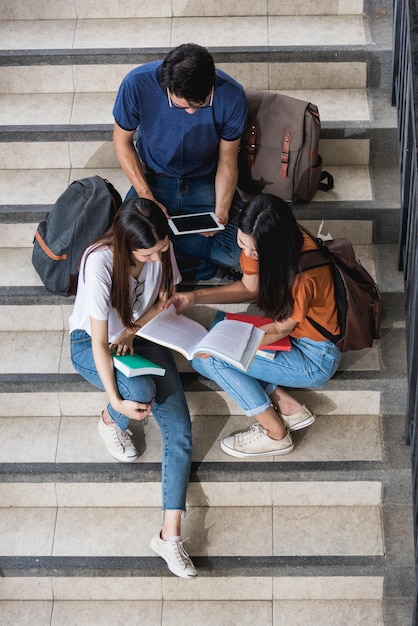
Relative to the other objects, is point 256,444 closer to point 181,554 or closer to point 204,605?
point 181,554

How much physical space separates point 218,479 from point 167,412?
36cm

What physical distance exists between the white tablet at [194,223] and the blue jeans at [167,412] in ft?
1.53

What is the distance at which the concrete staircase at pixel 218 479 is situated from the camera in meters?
4.11

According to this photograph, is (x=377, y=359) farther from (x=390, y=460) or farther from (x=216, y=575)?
(x=216, y=575)

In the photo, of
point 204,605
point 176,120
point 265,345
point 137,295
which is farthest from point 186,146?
point 204,605

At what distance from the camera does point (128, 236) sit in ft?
12.0

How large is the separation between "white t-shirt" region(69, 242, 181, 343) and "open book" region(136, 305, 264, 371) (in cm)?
11

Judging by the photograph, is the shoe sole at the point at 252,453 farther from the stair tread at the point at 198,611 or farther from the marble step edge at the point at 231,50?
the marble step edge at the point at 231,50

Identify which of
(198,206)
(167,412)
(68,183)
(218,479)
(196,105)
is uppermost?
(196,105)

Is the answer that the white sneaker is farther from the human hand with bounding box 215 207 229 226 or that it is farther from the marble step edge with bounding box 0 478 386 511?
the human hand with bounding box 215 207 229 226

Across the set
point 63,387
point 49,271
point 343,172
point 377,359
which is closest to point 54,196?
point 49,271

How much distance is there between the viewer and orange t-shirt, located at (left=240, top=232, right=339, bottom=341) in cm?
377

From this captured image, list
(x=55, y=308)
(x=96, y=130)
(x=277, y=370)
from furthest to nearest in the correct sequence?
(x=96, y=130), (x=55, y=308), (x=277, y=370)

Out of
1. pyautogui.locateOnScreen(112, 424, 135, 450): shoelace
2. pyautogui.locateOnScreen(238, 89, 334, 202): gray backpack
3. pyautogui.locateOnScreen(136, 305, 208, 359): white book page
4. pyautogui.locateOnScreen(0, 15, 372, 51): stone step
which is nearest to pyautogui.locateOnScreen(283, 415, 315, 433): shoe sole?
pyautogui.locateOnScreen(136, 305, 208, 359): white book page
